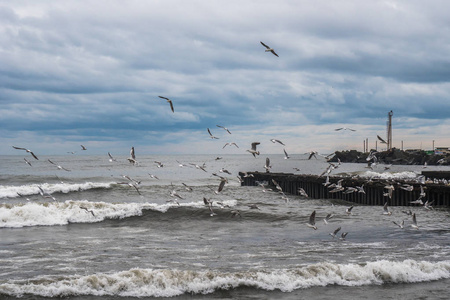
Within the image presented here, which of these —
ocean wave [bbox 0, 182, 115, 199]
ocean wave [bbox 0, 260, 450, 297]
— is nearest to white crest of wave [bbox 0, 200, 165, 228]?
ocean wave [bbox 0, 260, 450, 297]

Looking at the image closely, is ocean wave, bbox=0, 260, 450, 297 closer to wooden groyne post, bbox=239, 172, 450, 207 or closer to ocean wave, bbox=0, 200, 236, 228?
ocean wave, bbox=0, 200, 236, 228

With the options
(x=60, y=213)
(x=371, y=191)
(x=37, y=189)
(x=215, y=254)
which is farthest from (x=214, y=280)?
(x=37, y=189)

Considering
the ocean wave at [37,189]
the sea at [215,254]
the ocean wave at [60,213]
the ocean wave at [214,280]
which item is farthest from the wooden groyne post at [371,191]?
the ocean wave at [37,189]

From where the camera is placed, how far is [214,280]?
1167cm

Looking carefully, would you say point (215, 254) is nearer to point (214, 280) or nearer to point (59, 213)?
point (214, 280)

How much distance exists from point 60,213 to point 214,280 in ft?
51.9

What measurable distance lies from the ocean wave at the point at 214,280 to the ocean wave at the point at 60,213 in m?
11.5

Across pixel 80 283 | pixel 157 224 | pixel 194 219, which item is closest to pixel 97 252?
pixel 80 283

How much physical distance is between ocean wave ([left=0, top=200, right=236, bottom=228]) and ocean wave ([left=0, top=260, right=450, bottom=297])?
1155cm

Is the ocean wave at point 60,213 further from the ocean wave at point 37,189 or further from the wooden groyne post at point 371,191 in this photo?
the ocean wave at point 37,189

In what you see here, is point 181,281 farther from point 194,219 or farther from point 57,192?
point 57,192

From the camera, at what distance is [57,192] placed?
4188cm

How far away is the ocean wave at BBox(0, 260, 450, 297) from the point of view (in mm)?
11094

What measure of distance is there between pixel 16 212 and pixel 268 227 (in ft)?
42.6
